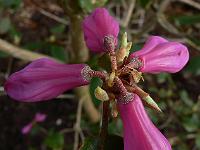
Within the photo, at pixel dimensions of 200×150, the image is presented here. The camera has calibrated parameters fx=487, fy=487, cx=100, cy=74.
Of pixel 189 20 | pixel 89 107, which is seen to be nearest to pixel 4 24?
pixel 89 107

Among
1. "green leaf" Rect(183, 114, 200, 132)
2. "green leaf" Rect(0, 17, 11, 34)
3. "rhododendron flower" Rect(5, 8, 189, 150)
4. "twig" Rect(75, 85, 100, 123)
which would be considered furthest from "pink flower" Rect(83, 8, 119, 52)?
"green leaf" Rect(0, 17, 11, 34)

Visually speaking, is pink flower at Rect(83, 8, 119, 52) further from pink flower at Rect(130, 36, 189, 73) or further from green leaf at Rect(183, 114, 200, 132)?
green leaf at Rect(183, 114, 200, 132)

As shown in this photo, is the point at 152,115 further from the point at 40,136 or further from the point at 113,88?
the point at 113,88

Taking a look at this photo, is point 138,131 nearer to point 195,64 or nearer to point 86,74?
point 86,74

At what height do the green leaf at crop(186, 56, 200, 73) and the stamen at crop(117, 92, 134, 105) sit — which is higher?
the stamen at crop(117, 92, 134, 105)

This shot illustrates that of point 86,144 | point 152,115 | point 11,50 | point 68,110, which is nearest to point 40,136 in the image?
point 68,110

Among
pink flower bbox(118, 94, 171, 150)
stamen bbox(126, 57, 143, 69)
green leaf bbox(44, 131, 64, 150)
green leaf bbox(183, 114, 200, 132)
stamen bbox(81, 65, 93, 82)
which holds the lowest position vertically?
green leaf bbox(44, 131, 64, 150)

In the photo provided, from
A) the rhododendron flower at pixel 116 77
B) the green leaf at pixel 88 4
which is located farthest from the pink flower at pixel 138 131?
the green leaf at pixel 88 4
